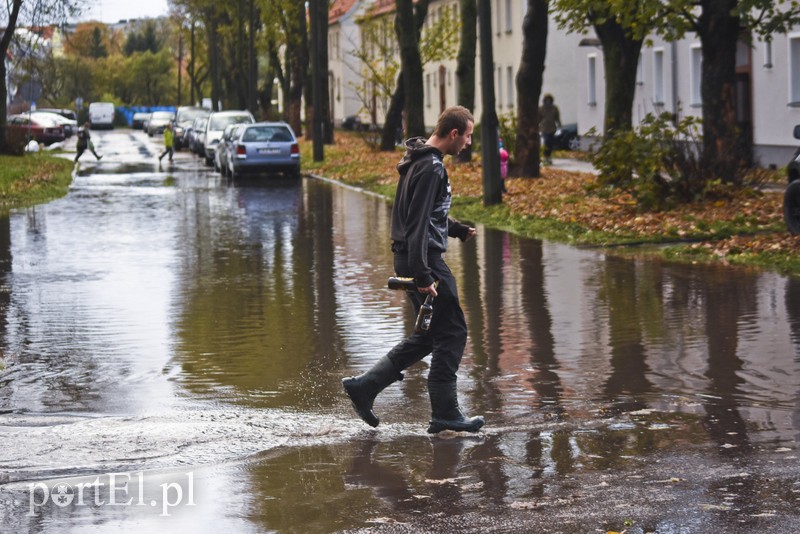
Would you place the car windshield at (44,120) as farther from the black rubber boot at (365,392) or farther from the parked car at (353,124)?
the black rubber boot at (365,392)

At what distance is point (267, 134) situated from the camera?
125ft

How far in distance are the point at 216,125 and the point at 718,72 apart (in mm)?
30089

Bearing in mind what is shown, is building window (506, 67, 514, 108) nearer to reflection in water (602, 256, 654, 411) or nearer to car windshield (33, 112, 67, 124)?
car windshield (33, 112, 67, 124)

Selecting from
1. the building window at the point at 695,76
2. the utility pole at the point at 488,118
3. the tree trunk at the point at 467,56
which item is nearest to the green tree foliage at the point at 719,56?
the utility pole at the point at 488,118

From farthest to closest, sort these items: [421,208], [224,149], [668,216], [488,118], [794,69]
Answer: [224,149] → [794,69] → [488,118] → [668,216] → [421,208]

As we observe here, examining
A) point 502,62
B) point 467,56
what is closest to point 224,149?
point 467,56

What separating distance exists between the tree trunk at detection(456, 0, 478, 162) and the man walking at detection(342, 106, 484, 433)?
28.8 meters

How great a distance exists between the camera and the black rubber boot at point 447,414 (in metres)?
7.26

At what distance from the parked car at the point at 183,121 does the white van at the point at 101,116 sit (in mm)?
39451

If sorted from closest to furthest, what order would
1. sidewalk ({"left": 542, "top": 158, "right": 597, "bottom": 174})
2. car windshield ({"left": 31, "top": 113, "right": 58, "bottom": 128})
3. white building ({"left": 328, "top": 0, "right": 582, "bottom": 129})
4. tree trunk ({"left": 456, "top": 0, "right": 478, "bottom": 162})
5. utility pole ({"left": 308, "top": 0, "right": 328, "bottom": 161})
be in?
1. sidewalk ({"left": 542, "top": 158, "right": 597, "bottom": 174})
2. tree trunk ({"left": 456, "top": 0, "right": 478, "bottom": 162})
3. utility pole ({"left": 308, "top": 0, "right": 328, "bottom": 161})
4. white building ({"left": 328, "top": 0, "right": 582, "bottom": 129})
5. car windshield ({"left": 31, "top": 113, "right": 58, "bottom": 128})

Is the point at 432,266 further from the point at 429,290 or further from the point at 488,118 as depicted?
the point at 488,118

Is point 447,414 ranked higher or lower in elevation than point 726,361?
higher

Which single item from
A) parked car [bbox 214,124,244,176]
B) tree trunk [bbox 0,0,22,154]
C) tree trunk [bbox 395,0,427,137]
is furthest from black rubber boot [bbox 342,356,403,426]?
tree trunk [bbox 0,0,22,154]

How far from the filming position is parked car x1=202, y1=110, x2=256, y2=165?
1858 inches
